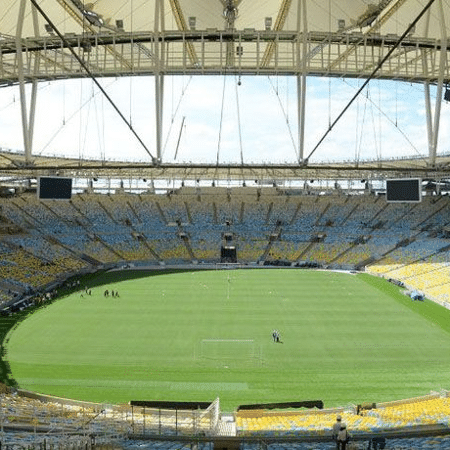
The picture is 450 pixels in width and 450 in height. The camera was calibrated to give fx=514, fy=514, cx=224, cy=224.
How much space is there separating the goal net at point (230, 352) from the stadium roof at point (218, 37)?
919 cm

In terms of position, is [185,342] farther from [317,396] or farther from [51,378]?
[317,396]

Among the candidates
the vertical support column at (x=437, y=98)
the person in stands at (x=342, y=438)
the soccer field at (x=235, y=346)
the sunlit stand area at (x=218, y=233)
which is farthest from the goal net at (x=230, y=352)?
the sunlit stand area at (x=218, y=233)

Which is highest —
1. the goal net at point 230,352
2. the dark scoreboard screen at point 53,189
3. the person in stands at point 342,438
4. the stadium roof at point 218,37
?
the stadium roof at point 218,37

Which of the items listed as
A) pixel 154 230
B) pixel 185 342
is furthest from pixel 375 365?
pixel 154 230

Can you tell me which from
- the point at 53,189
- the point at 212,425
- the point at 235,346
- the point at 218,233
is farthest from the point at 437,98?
the point at 218,233

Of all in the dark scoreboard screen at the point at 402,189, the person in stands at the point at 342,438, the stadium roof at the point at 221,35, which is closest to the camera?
the person in stands at the point at 342,438

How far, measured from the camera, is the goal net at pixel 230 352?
21.0 meters

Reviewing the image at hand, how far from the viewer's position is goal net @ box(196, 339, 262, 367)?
21000 mm

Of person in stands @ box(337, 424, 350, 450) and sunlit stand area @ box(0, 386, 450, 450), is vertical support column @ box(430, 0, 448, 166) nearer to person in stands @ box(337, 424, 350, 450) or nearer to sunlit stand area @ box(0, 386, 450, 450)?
sunlit stand area @ box(0, 386, 450, 450)

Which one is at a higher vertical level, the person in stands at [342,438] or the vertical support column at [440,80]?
the vertical support column at [440,80]

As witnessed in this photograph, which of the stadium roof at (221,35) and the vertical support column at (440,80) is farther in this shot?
the stadium roof at (221,35)

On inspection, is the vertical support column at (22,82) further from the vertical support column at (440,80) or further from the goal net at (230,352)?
the vertical support column at (440,80)

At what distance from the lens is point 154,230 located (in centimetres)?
5953

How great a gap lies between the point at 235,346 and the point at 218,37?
1314 cm
